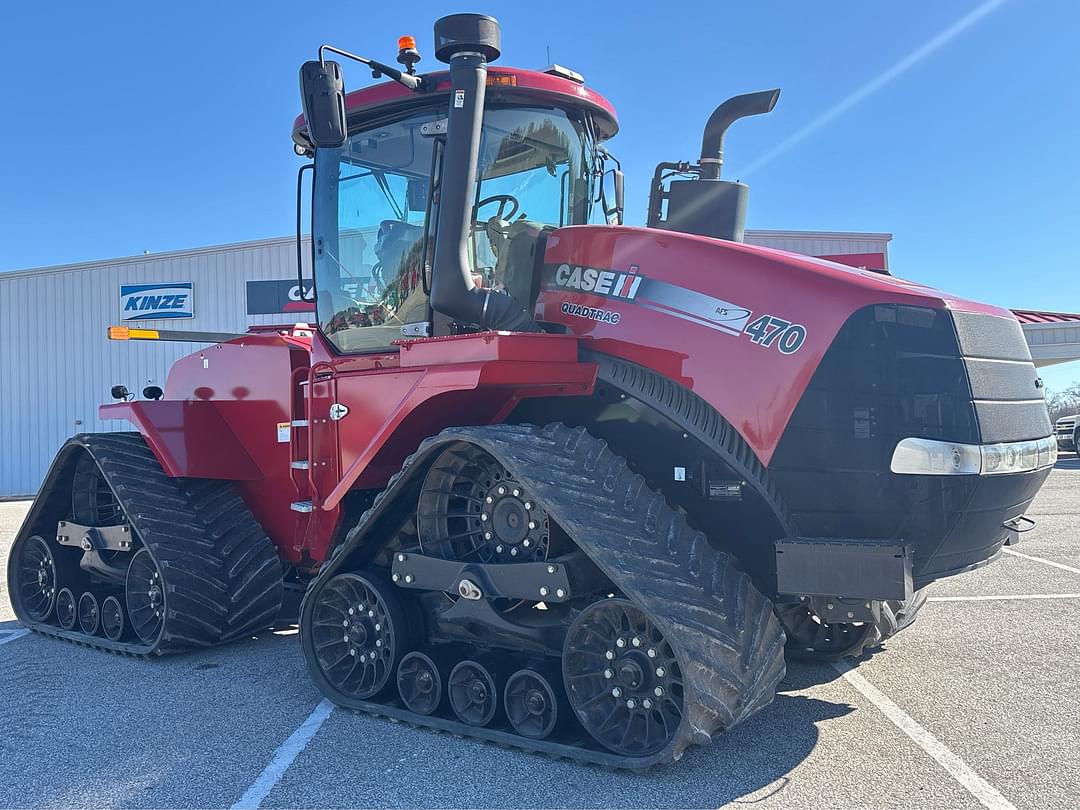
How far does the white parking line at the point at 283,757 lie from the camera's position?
3377 mm

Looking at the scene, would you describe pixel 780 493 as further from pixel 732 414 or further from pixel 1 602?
pixel 1 602

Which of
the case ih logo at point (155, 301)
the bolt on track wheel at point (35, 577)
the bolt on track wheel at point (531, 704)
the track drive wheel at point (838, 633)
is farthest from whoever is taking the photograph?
the case ih logo at point (155, 301)

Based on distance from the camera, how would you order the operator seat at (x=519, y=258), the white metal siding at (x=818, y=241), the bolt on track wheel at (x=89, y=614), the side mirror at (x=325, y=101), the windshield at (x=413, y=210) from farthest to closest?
the white metal siding at (x=818, y=241) < the bolt on track wheel at (x=89, y=614) < the windshield at (x=413, y=210) < the operator seat at (x=519, y=258) < the side mirror at (x=325, y=101)

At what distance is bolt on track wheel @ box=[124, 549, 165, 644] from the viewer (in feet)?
18.1

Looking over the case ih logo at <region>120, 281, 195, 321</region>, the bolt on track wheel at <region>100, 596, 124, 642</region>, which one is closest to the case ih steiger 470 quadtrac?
the bolt on track wheel at <region>100, 596, 124, 642</region>

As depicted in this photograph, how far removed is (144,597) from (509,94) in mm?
3788

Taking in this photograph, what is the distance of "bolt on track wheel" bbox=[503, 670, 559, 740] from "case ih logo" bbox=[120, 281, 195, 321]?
18.4 meters

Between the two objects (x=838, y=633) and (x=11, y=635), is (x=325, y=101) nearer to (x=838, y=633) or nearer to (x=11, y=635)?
(x=838, y=633)

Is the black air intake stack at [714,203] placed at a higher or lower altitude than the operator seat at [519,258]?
higher

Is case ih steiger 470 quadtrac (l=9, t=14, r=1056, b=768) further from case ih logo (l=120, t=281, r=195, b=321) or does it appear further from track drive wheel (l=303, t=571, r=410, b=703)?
case ih logo (l=120, t=281, r=195, b=321)

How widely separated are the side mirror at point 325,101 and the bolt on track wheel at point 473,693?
243 cm

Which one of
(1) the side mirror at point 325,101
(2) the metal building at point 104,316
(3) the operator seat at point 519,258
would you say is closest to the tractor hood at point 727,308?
(3) the operator seat at point 519,258

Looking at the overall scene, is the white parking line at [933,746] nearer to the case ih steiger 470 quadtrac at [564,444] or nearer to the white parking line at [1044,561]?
the case ih steiger 470 quadtrac at [564,444]

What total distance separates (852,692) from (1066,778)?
3.94ft
